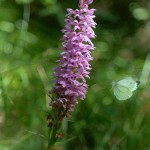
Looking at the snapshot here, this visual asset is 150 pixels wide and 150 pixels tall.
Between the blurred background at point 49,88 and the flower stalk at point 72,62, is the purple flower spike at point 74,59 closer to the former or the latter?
the flower stalk at point 72,62

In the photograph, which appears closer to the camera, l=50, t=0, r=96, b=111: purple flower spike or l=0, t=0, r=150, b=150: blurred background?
l=50, t=0, r=96, b=111: purple flower spike

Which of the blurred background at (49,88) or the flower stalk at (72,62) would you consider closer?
the flower stalk at (72,62)

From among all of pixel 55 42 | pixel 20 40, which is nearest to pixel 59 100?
pixel 20 40

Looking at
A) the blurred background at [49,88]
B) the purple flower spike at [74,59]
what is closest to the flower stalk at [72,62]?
the purple flower spike at [74,59]

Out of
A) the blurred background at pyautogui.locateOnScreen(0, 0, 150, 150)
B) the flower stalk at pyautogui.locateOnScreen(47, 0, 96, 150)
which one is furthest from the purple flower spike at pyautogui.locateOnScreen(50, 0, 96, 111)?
the blurred background at pyautogui.locateOnScreen(0, 0, 150, 150)

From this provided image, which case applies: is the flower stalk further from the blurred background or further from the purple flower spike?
the blurred background

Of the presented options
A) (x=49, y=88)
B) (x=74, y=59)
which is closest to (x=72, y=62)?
(x=74, y=59)
